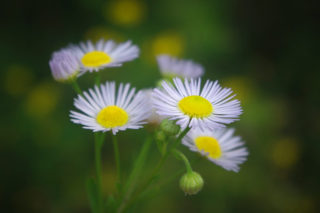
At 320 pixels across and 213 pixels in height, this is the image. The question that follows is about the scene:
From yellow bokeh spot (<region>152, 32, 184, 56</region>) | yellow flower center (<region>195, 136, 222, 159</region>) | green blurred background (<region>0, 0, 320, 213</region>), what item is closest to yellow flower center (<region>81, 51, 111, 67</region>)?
yellow flower center (<region>195, 136, 222, 159</region>)

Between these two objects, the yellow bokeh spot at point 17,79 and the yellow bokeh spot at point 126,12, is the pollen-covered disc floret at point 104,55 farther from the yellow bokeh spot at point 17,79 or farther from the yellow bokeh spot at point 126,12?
the yellow bokeh spot at point 126,12

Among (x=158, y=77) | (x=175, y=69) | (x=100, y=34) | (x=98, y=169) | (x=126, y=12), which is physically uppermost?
(x=126, y=12)

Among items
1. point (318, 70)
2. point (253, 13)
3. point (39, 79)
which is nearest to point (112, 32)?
point (39, 79)

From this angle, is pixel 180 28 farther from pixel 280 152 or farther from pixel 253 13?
pixel 280 152

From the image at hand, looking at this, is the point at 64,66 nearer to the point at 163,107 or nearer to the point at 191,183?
the point at 163,107

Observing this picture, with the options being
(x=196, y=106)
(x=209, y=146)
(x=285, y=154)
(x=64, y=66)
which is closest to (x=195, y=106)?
(x=196, y=106)

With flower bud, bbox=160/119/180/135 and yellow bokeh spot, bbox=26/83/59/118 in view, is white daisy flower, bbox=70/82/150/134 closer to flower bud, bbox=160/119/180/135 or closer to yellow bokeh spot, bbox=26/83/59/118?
flower bud, bbox=160/119/180/135
